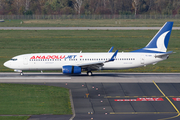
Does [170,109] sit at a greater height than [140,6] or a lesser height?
lesser

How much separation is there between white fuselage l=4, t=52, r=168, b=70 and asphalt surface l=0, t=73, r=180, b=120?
65.2 inches

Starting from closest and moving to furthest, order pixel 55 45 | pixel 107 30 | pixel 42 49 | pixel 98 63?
pixel 98 63 → pixel 42 49 → pixel 55 45 → pixel 107 30

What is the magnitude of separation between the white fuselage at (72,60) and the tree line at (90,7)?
107 metres

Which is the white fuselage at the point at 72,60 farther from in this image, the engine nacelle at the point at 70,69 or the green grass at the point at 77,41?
the green grass at the point at 77,41

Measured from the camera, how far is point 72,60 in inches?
1657

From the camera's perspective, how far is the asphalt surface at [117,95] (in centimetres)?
2562

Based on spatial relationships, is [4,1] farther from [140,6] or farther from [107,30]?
[107,30]

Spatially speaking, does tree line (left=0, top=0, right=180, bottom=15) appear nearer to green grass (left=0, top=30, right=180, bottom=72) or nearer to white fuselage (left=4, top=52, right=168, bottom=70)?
green grass (left=0, top=30, right=180, bottom=72)

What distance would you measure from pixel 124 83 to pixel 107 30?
181ft

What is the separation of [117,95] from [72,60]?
1207cm

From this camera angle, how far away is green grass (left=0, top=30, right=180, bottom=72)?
206 ft

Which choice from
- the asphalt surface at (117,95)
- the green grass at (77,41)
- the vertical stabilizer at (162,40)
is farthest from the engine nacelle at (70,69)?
the green grass at (77,41)

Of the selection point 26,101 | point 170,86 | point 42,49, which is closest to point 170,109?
point 170,86

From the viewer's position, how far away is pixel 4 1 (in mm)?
159500
